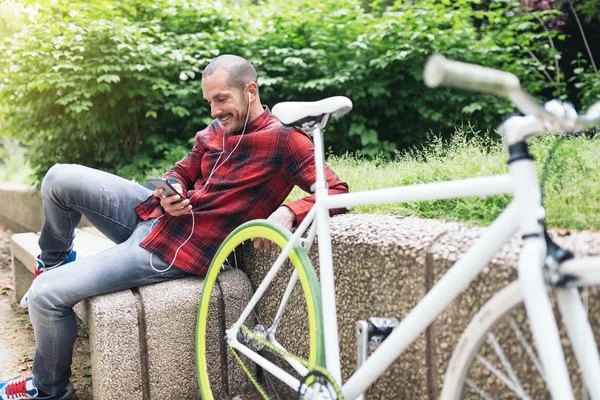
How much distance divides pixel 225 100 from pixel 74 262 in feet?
3.14

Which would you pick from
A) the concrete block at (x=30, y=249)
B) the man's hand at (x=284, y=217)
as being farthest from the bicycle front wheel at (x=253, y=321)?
the concrete block at (x=30, y=249)

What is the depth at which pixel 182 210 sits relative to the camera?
7.92 feet

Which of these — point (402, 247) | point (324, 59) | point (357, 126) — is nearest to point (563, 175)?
point (402, 247)

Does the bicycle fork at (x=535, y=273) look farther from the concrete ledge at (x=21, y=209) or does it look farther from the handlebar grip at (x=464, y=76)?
the concrete ledge at (x=21, y=209)

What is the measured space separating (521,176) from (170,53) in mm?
5041

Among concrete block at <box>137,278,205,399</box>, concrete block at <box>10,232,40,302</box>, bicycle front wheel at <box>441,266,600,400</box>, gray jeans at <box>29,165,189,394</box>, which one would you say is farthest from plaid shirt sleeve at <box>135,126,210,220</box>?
bicycle front wheel at <box>441,266,600,400</box>

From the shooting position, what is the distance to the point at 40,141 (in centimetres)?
621

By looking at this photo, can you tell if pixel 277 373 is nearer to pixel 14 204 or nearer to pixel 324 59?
pixel 324 59

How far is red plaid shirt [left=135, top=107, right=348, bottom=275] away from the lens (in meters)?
2.36

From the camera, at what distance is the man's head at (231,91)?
241 centimetres

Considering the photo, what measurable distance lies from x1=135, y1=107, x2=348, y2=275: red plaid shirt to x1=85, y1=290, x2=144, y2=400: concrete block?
278mm

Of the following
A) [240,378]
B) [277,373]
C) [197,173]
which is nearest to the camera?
[277,373]

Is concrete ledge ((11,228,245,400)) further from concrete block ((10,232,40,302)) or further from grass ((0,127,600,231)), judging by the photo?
concrete block ((10,232,40,302))

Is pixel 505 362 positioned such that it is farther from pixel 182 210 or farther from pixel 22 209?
pixel 22 209
